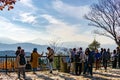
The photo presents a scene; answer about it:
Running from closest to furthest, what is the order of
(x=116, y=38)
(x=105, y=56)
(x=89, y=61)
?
(x=89, y=61) → (x=105, y=56) → (x=116, y=38)

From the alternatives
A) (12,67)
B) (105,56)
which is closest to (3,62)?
(12,67)

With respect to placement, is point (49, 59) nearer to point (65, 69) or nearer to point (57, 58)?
point (65, 69)

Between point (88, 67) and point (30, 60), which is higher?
point (30, 60)

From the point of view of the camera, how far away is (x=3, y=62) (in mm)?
29406

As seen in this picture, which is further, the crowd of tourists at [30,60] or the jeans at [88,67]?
the jeans at [88,67]

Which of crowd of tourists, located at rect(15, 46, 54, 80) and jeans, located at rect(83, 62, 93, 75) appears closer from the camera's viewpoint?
crowd of tourists, located at rect(15, 46, 54, 80)

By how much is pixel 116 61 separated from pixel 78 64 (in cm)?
828

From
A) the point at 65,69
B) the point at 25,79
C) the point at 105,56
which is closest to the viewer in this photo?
the point at 25,79

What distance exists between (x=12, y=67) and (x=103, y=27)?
34305 millimetres

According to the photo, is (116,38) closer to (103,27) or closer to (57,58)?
(103,27)

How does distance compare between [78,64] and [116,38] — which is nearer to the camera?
[78,64]

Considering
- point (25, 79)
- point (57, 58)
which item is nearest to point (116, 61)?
point (57, 58)

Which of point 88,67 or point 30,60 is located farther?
point 30,60

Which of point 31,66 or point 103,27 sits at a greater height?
point 103,27
